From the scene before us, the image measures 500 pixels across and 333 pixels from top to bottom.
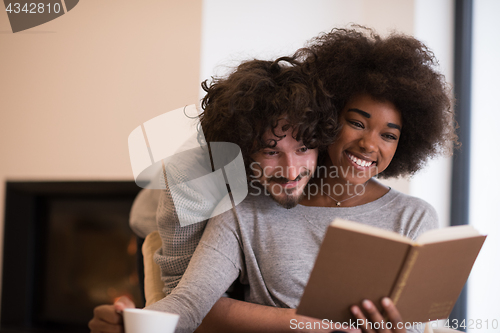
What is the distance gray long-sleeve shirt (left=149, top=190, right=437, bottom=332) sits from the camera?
1.13m

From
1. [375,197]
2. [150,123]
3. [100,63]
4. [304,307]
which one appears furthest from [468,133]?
[100,63]

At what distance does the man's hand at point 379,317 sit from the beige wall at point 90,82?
1.81 metres

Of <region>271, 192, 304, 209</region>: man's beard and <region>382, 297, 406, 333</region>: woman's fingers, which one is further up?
<region>271, 192, 304, 209</region>: man's beard

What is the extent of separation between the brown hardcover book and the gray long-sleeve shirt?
0.28 m

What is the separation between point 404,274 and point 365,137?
48 cm

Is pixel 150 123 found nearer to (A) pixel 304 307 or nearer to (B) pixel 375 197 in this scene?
(B) pixel 375 197

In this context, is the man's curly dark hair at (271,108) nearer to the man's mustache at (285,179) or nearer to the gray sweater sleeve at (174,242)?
the man's mustache at (285,179)

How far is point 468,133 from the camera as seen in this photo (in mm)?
2268

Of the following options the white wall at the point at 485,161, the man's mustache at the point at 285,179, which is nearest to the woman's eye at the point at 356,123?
the man's mustache at the point at 285,179

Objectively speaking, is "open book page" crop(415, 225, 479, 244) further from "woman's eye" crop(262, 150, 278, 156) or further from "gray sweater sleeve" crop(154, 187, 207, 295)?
"gray sweater sleeve" crop(154, 187, 207, 295)

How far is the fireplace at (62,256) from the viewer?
9.50 ft

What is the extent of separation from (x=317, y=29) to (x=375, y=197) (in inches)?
60.5

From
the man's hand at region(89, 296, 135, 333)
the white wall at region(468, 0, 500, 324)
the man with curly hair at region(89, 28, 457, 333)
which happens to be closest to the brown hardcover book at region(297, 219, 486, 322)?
the man with curly hair at region(89, 28, 457, 333)

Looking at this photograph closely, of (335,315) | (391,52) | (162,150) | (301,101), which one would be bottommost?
(335,315)
